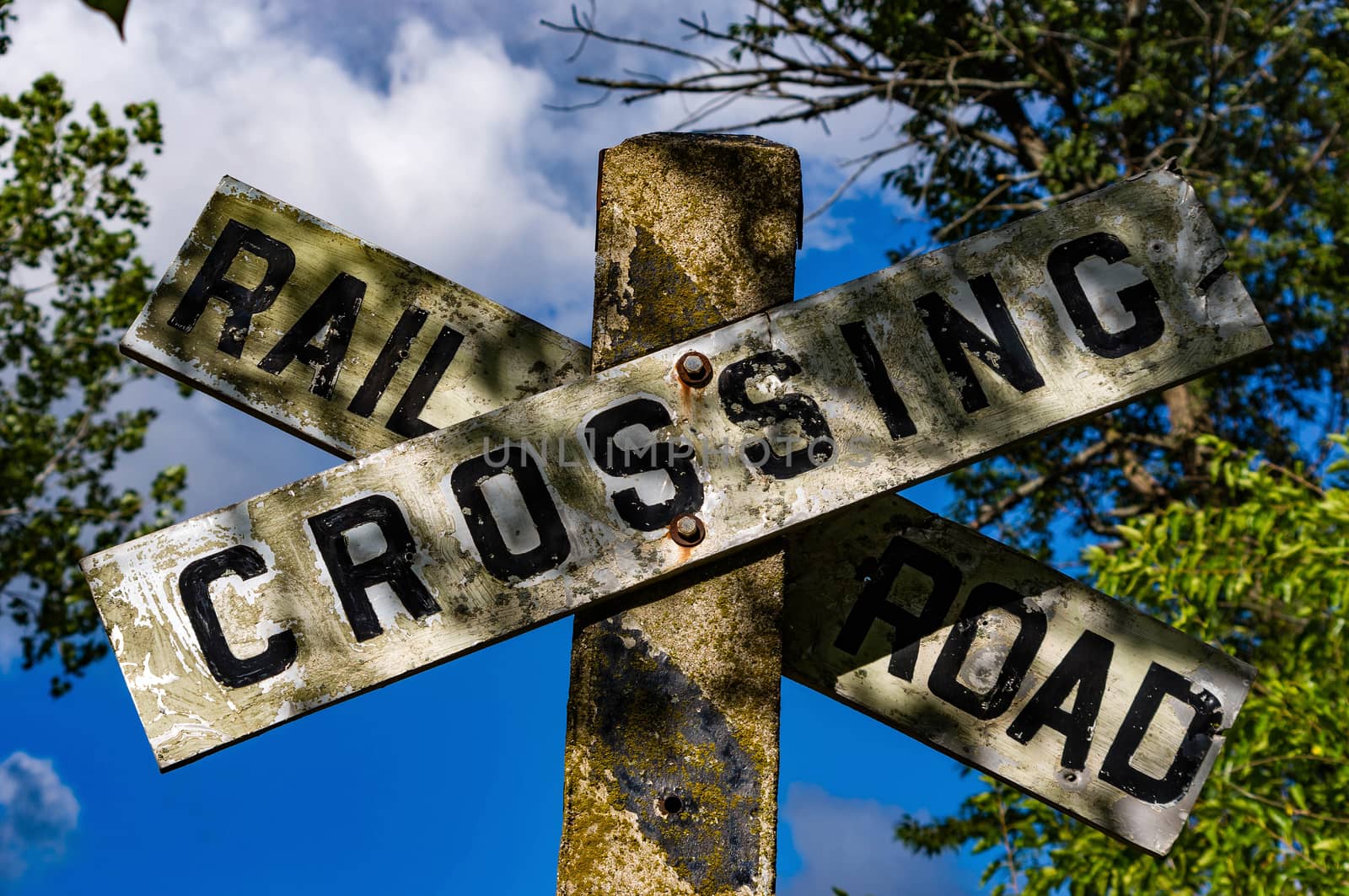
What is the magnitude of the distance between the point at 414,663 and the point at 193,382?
1.68ft

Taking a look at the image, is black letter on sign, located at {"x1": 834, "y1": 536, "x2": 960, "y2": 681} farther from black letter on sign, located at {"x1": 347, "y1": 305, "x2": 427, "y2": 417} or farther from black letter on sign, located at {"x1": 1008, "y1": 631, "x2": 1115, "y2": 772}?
black letter on sign, located at {"x1": 347, "y1": 305, "x2": 427, "y2": 417}

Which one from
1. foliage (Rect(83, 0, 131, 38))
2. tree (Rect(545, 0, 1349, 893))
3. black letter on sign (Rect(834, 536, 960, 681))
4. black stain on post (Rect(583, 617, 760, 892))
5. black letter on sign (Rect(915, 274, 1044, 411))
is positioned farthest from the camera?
tree (Rect(545, 0, 1349, 893))

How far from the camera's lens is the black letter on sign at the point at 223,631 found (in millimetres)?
1201

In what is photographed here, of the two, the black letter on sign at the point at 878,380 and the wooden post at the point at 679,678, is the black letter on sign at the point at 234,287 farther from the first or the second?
the black letter on sign at the point at 878,380

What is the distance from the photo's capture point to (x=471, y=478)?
48.4 inches

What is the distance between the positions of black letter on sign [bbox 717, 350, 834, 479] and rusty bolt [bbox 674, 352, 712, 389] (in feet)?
0.05

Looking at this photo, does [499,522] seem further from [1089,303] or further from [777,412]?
[1089,303]

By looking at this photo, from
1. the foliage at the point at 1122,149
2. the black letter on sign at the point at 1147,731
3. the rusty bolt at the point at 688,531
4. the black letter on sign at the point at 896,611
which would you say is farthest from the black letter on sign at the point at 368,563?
the foliage at the point at 1122,149

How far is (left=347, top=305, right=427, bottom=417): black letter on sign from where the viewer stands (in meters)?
1.39

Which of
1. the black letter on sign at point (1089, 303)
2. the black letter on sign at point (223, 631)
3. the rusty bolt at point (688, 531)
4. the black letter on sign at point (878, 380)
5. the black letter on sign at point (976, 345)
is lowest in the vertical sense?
the black letter on sign at point (223, 631)

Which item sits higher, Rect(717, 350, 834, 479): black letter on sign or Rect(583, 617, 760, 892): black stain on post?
Rect(717, 350, 834, 479): black letter on sign

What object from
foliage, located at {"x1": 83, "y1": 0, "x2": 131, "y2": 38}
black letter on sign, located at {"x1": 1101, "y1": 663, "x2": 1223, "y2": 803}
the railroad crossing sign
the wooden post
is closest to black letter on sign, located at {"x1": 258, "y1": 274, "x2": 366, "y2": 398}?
the railroad crossing sign

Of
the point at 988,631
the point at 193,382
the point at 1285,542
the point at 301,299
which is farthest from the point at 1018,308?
the point at 1285,542

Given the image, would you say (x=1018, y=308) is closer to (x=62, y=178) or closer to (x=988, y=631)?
(x=988, y=631)
